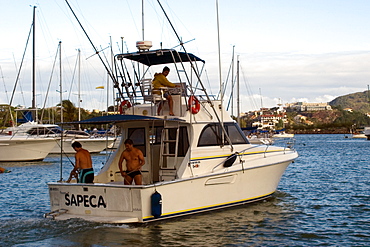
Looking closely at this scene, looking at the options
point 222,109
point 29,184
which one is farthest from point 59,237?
point 29,184

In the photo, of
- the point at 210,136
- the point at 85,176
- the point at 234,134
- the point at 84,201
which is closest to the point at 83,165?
the point at 85,176

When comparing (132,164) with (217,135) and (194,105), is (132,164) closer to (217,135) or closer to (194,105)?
(194,105)

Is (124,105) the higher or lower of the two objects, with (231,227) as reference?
higher

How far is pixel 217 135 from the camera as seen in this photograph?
13773mm

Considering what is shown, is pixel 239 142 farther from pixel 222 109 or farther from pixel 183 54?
pixel 183 54

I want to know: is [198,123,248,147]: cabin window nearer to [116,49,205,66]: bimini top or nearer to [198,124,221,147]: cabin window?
[198,124,221,147]: cabin window

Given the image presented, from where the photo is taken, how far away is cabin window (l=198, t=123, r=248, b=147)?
44.0 ft

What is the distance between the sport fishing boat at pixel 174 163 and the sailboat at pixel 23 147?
20.3 meters

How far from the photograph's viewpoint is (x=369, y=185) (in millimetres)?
20188

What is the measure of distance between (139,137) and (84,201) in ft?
8.44

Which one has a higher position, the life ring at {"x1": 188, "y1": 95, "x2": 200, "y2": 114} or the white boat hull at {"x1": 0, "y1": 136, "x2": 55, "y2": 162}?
the life ring at {"x1": 188, "y1": 95, "x2": 200, "y2": 114}

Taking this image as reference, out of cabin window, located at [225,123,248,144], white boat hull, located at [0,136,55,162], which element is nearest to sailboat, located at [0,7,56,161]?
white boat hull, located at [0,136,55,162]

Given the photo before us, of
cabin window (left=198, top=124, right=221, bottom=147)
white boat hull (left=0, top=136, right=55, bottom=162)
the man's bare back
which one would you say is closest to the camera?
the man's bare back

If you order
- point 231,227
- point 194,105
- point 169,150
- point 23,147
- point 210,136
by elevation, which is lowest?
point 231,227
